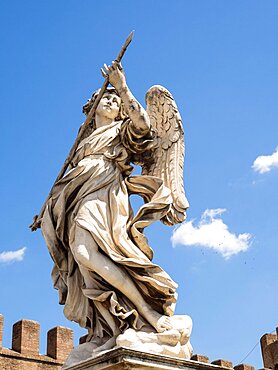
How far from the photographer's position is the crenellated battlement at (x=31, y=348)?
666 inches

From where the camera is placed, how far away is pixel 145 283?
18.6 feet

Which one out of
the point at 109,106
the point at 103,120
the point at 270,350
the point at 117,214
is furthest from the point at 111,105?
the point at 270,350

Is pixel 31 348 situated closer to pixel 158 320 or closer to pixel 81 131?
pixel 81 131

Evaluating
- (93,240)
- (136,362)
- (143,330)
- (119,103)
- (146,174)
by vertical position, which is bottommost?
(136,362)

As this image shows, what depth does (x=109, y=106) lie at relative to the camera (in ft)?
21.4

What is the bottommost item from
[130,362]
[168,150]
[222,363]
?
[130,362]

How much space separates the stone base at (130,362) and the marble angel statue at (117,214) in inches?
10.3

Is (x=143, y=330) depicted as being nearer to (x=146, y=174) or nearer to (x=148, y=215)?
(x=148, y=215)

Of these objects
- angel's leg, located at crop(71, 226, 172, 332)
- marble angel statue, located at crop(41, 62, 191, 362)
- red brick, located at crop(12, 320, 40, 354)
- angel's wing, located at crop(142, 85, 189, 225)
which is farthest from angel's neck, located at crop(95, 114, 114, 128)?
red brick, located at crop(12, 320, 40, 354)

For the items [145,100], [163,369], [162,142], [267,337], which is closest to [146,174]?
[162,142]

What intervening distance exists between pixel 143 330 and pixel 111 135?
1630 mm

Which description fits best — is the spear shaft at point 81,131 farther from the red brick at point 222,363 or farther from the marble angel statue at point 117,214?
the red brick at point 222,363

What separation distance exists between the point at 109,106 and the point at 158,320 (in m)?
1.94

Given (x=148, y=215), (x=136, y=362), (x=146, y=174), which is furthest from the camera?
(x=146, y=174)
